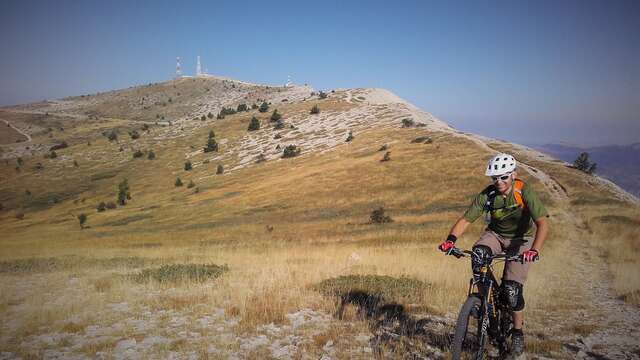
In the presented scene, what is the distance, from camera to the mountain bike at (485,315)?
6.20 meters

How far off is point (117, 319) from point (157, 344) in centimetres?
212

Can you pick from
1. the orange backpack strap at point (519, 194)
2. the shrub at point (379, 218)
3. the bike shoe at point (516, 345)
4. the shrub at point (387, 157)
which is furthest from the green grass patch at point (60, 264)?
the shrub at point (387, 157)

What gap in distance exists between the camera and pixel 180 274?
1395cm

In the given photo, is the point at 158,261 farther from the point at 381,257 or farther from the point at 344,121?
the point at 344,121

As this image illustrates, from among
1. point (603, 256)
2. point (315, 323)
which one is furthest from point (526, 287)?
point (603, 256)

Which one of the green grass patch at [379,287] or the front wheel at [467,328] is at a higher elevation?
the front wheel at [467,328]

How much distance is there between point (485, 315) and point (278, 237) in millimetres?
26649

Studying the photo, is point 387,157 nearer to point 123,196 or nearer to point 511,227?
point 123,196

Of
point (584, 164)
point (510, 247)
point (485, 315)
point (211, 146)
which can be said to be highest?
point (510, 247)

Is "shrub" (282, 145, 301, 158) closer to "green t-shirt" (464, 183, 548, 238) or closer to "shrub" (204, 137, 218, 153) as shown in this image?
"shrub" (204, 137, 218, 153)

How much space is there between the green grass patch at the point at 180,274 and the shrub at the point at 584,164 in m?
44.2

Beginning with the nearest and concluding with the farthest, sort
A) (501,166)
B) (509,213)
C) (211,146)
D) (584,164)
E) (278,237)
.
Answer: (501,166) → (509,213) → (278,237) → (584,164) → (211,146)

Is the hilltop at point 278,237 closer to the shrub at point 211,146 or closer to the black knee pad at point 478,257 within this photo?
the shrub at point 211,146

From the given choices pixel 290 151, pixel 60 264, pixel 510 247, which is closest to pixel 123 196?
pixel 290 151
